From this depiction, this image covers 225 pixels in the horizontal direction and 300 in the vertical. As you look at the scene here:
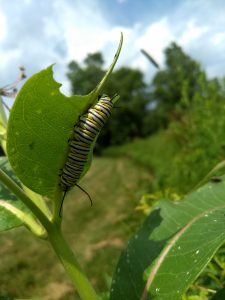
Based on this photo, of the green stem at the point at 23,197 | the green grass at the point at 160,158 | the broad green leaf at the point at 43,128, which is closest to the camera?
the broad green leaf at the point at 43,128

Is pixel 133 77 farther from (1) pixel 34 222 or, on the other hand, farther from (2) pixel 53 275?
(1) pixel 34 222

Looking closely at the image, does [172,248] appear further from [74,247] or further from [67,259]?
[74,247]

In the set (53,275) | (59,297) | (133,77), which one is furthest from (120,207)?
(133,77)

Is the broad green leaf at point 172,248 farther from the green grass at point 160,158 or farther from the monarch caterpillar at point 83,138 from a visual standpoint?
the green grass at point 160,158

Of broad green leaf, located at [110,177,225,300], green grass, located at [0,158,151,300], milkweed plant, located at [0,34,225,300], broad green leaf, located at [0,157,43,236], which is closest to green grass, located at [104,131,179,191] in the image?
green grass, located at [0,158,151,300]

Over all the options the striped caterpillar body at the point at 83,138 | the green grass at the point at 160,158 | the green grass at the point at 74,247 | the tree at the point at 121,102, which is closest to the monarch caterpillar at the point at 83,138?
the striped caterpillar body at the point at 83,138

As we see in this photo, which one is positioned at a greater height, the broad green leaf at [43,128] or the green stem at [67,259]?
the broad green leaf at [43,128]

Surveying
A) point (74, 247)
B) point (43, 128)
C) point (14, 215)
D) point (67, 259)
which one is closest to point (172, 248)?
point (67, 259)
